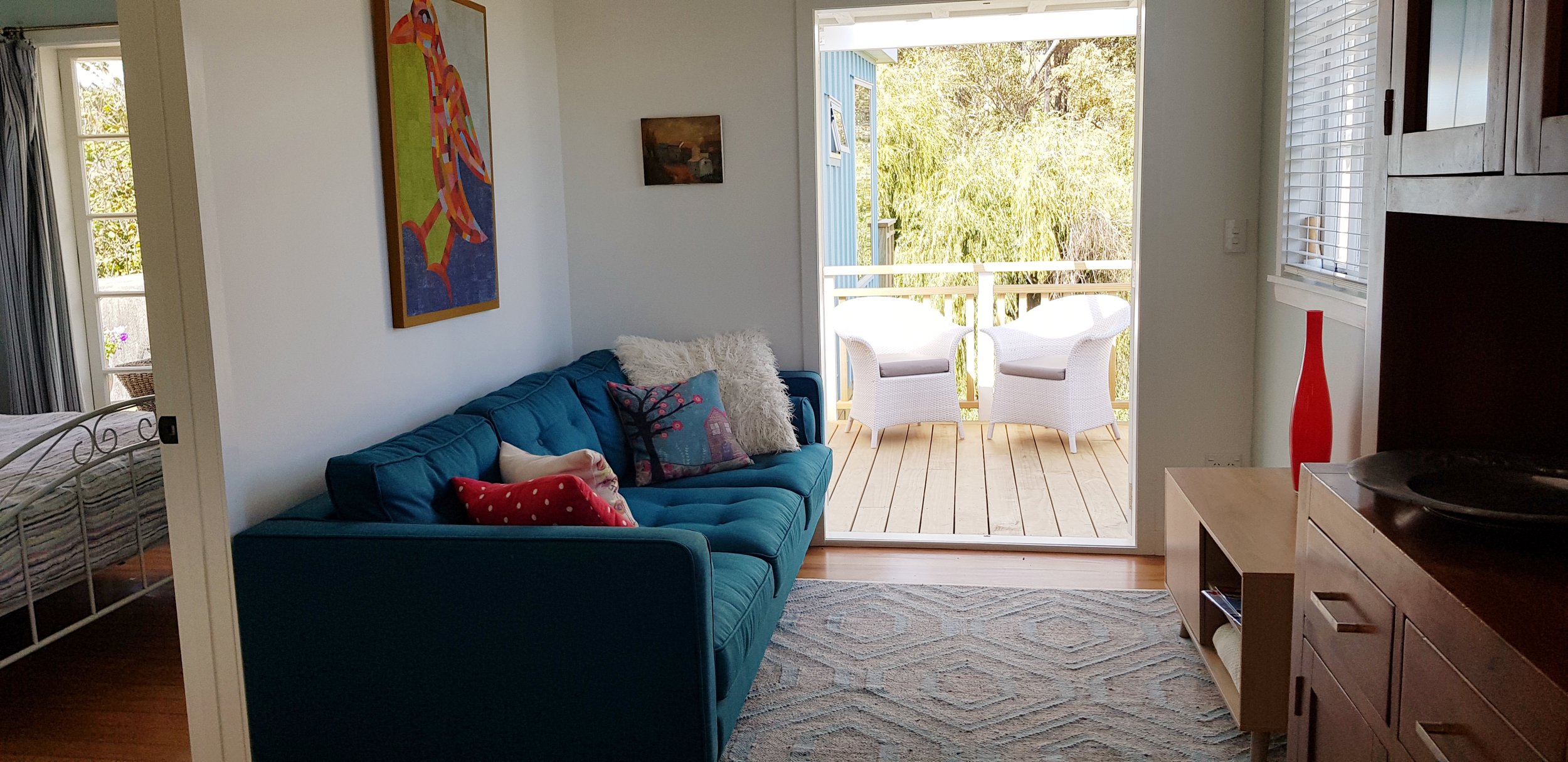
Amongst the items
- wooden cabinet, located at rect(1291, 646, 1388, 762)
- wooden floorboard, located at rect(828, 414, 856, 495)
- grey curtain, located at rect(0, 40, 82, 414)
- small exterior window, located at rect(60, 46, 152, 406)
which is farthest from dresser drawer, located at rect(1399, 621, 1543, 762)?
grey curtain, located at rect(0, 40, 82, 414)

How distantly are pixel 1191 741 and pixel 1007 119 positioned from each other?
8.02 m

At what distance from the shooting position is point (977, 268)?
21.7ft

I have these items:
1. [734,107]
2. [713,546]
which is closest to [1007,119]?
[734,107]

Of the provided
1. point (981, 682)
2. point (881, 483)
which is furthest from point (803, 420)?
point (881, 483)

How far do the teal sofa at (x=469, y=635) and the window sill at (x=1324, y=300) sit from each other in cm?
168

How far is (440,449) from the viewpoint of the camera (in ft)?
9.03

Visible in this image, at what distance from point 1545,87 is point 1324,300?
6.35 feet

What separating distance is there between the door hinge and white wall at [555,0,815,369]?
7.01ft

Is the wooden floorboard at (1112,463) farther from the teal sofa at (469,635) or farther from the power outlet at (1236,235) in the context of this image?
the teal sofa at (469,635)

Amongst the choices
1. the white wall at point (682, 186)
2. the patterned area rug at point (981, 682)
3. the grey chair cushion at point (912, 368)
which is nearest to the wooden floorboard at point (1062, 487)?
the grey chair cushion at point (912, 368)

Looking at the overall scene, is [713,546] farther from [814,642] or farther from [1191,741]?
[1191,741]

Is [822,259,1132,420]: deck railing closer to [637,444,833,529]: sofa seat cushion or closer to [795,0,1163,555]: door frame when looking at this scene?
[795,0,1163,555]: door frame

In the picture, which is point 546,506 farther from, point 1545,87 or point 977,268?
point 977,268

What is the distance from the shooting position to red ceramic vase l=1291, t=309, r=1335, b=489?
2.76m
